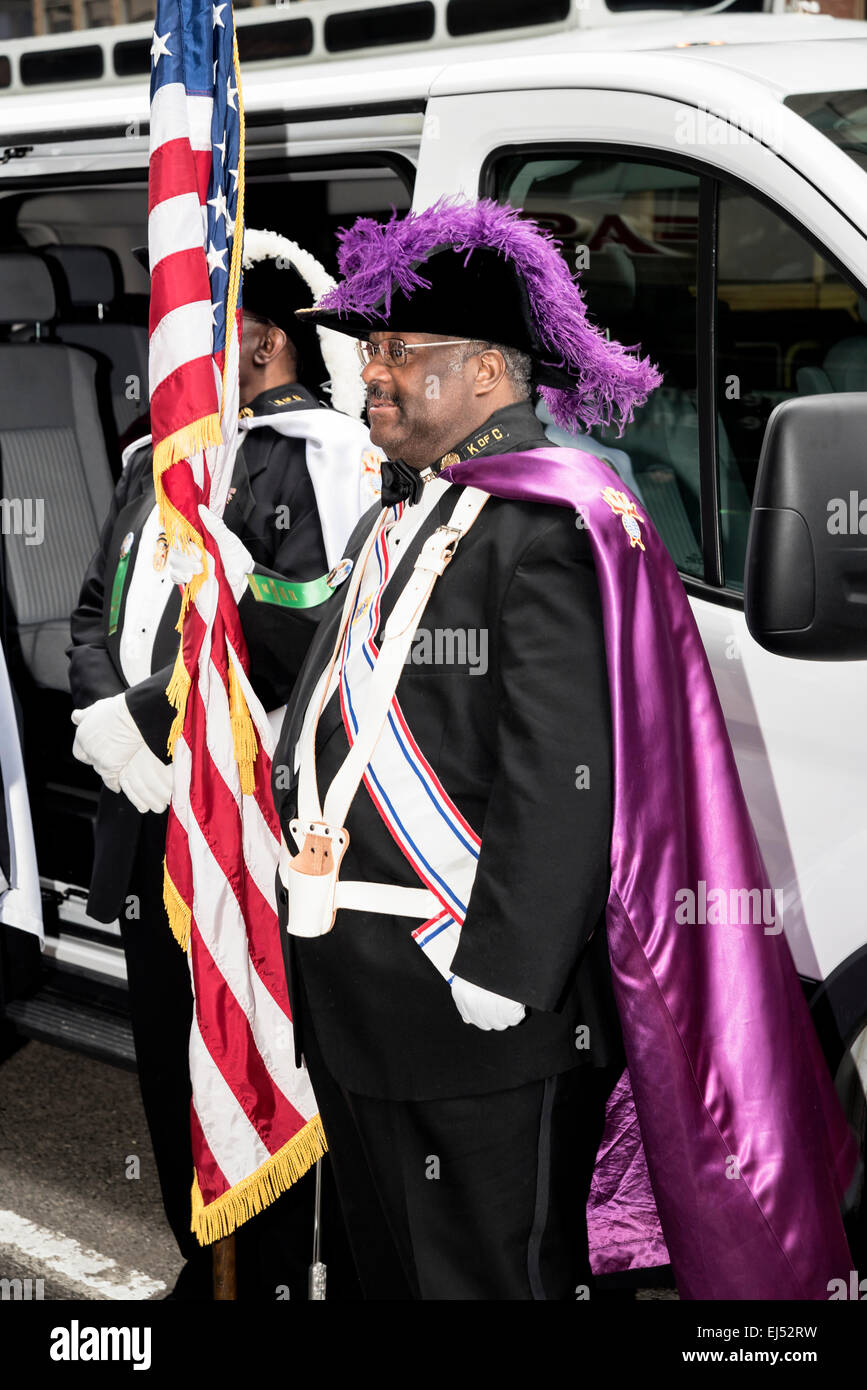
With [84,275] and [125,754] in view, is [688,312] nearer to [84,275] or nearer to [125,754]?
[125,754]

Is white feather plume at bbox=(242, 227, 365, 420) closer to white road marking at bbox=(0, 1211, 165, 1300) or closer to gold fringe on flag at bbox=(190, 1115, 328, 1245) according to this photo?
gold fringe on flag at bbox=(190, 1115, 328, 1245)

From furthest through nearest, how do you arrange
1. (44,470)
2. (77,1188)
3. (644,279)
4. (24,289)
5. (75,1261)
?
(44,470) < (24,289) < (77,1188) < (75,1261) < (644,279)

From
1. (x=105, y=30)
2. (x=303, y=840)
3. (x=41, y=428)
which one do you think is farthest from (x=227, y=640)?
(x=41, y=428)

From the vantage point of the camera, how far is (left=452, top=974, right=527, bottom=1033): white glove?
6.83 ft

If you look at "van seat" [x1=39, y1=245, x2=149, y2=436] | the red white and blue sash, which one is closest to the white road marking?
the red white and blue sash

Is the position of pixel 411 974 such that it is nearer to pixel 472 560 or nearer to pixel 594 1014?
pixel 594 1014

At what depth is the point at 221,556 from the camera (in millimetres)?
2697

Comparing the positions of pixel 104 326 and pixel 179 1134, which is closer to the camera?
pixel 179 1134

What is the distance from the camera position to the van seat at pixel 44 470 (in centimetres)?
468

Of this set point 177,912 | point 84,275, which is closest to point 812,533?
point 177,912

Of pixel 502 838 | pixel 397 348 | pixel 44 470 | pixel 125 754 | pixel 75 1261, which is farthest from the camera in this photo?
pixel 44 470

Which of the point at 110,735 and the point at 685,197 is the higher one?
the point at 685,197

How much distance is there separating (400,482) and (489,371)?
20 cm

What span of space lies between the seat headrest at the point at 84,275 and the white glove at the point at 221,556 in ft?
9.02
